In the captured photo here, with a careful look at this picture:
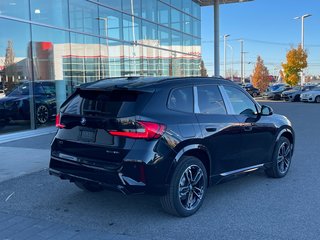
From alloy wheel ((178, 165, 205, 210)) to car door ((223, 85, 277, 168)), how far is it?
980mm

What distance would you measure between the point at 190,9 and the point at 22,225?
21819mm

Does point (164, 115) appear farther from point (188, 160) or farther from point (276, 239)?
point (276, 239)

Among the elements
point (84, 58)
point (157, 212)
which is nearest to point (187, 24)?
point (84, 58)

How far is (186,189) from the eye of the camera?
4750mm

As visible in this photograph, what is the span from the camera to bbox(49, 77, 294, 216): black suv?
4.28 metres

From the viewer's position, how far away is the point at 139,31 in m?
18.2

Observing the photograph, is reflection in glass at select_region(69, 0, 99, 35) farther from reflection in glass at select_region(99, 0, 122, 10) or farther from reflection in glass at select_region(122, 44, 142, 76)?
reflection in glass at select_region(122, 44, 142, 76)

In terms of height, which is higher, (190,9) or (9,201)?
(190,9)

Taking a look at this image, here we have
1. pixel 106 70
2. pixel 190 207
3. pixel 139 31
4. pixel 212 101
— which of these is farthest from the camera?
pixel 139 31

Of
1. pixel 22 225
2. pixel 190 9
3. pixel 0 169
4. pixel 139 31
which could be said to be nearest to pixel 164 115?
pixel 22 225

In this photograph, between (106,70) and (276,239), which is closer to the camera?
(276,239)

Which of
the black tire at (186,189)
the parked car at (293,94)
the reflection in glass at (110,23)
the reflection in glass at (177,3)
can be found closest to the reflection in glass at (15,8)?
the reflection in glass at (110,23)

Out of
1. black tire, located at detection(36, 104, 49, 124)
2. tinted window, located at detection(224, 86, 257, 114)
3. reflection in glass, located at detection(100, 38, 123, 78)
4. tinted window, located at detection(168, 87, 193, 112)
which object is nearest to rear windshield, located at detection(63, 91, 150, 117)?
tinted window, located at detection(168, 87, 193, 112)

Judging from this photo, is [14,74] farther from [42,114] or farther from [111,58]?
[111,58]
